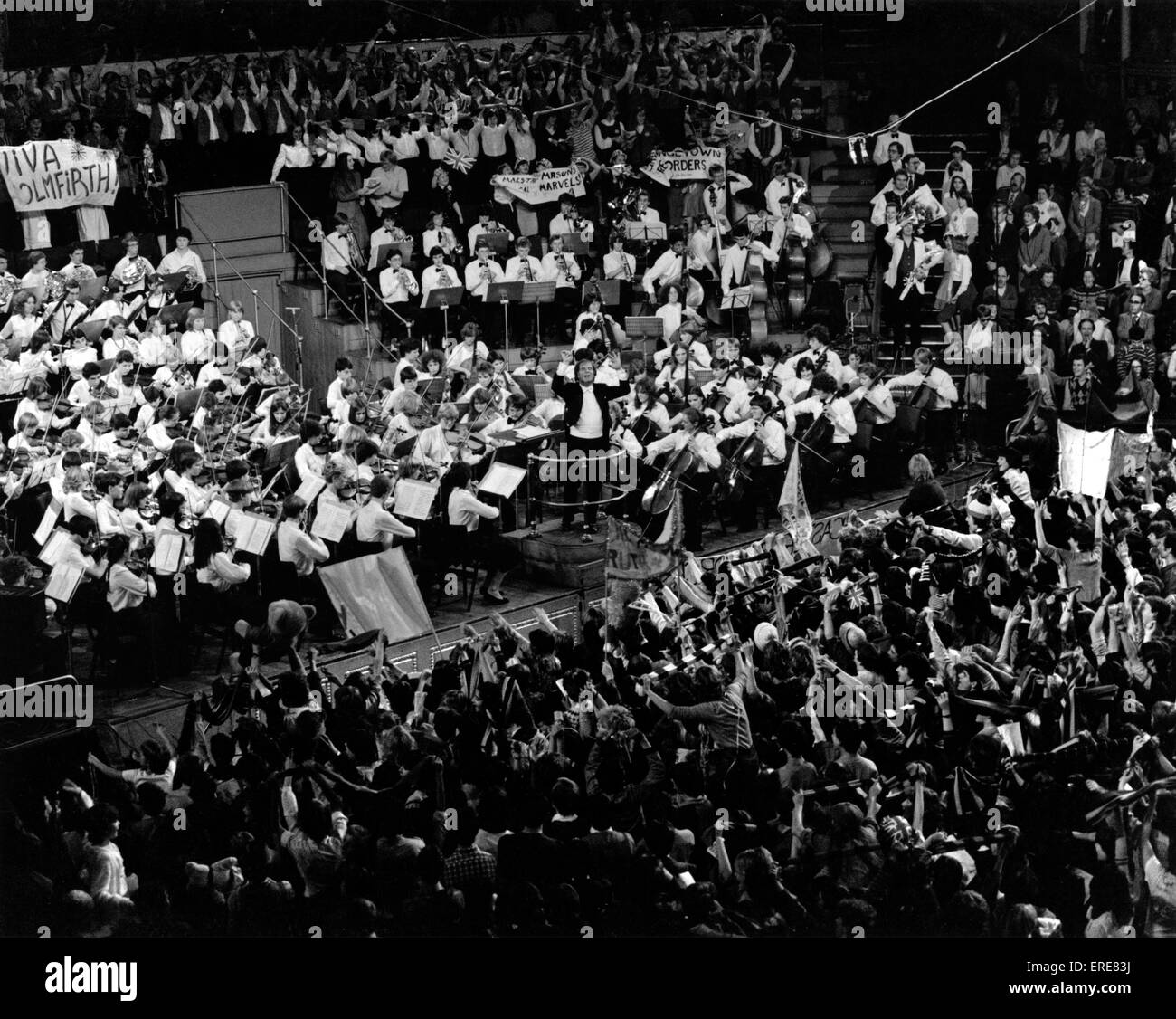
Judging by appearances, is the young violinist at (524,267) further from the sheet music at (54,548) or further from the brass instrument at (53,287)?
the sheet music at (54,548)

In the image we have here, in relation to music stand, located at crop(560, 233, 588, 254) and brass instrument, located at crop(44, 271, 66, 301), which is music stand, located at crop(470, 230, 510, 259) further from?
brass instrument, located at crop(44, 271, 66, 301)

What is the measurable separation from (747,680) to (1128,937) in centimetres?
275

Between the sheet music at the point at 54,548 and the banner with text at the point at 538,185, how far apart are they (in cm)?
788

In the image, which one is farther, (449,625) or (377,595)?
(449,625)

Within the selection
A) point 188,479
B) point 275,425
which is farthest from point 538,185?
point 188,479

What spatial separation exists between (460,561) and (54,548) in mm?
3215

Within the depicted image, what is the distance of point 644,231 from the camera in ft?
70.1

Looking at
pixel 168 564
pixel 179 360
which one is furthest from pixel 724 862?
pixel 179 360

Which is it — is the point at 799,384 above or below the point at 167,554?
above

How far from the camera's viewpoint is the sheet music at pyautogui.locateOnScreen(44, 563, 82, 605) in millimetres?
14922

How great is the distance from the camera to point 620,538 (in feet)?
51.7

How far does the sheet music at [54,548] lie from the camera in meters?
15.0

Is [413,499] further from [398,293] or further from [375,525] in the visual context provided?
[398,293]

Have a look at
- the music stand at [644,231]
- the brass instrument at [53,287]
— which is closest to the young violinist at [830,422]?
the music stand at [644,231]
